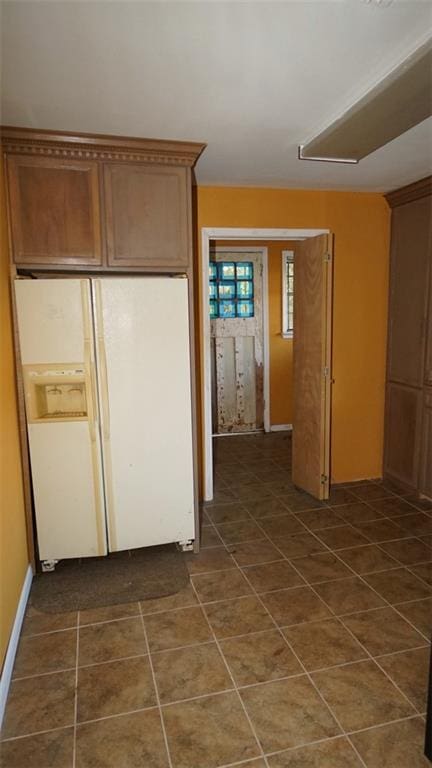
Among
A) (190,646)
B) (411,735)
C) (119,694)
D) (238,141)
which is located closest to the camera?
(411,735)

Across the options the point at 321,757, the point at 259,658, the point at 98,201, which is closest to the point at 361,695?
the point at 321,757

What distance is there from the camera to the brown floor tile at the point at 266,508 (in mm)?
3469

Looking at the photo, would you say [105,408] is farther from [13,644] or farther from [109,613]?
[13,644]

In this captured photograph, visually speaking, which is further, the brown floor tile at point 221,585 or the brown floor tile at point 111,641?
the brown floor tile at point 221,585

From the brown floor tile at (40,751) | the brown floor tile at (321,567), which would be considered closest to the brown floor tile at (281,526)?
the brown floor tile at (321,567)

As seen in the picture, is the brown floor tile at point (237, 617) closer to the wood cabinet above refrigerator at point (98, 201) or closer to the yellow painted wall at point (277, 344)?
the wood cabinet above refrigerator at point (98, 201)

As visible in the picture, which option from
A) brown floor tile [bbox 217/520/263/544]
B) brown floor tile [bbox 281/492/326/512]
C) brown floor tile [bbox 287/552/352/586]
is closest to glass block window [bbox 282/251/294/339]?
brown floor tile [bbox 281/492/326/512]

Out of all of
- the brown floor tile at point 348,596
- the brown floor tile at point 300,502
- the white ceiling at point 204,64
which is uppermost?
the white ceiling at point 204,64

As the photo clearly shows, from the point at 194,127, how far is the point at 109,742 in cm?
271

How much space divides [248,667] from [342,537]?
4.37 ft

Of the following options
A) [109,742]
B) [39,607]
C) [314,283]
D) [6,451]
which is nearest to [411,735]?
[109,742]

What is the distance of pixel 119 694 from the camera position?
6.06ft

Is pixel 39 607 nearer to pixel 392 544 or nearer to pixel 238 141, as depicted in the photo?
pixel 392 544

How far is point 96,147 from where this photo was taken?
247cm
